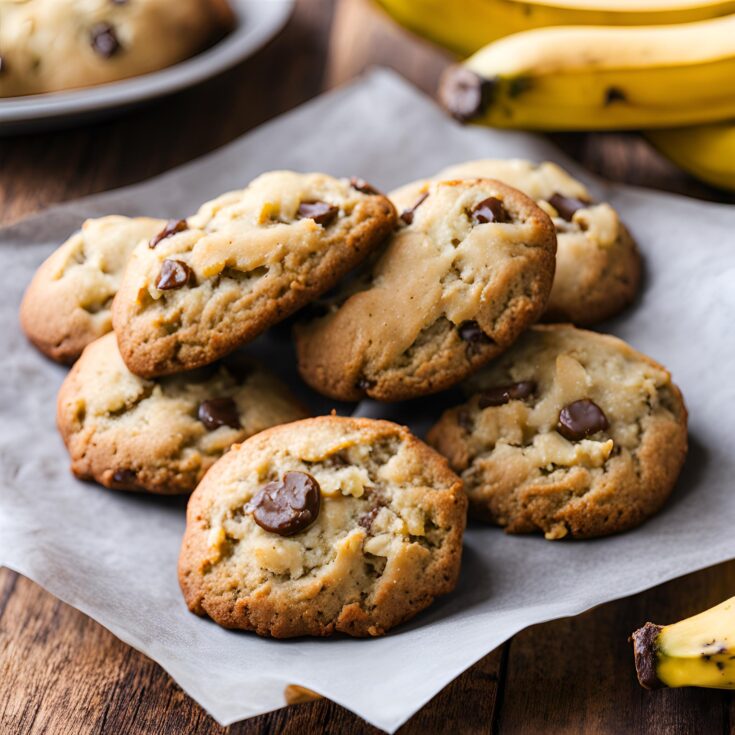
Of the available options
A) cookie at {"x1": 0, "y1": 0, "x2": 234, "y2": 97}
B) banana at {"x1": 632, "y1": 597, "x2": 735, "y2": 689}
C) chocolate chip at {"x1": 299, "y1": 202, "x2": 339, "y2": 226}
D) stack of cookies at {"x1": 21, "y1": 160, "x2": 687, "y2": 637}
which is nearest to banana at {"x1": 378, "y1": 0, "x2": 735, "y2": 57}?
cookie at {"x1": 0, "y1": 0, "x2": 234, "y2": 97}

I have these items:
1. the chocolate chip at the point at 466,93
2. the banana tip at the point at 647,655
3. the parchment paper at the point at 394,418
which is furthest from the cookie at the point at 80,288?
the banana tip at the point at 647,655

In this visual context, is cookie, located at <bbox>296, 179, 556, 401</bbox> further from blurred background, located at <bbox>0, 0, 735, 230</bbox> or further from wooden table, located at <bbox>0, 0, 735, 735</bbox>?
blurred background, located at <bbox>0, 0, 735, 230</bbox>

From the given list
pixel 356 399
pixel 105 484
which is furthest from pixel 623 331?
pixel 105 484

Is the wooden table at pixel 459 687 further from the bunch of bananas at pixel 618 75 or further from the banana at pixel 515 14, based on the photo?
the banana at pixel 515 14

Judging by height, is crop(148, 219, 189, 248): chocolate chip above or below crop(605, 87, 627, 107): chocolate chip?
below

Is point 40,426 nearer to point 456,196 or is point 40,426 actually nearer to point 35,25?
point 456,196

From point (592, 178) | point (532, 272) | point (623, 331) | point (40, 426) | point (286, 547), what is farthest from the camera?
point (592, 178)

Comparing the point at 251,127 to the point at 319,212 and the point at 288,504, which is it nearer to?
the point at 319,212
